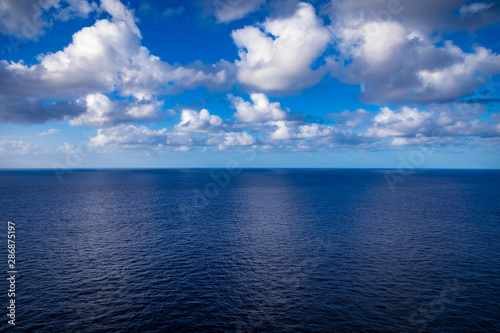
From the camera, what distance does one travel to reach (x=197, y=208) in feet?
382

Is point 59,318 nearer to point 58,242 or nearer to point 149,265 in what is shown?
point 149,265

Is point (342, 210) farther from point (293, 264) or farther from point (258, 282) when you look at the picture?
point (258, 282)

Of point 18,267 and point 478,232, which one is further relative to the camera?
point 478,232

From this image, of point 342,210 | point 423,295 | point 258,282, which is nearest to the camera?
point 423,295

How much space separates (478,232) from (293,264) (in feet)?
197

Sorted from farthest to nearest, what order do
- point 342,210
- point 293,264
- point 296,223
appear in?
point 342,210, point 296,223, point 293,264

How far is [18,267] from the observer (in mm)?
51812

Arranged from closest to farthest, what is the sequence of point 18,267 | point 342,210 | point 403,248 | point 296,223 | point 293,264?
point 18,267 < point 293,264 < point 403,248 < point 296,223 < point 342,210

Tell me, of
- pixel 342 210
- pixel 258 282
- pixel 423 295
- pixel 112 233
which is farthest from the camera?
pixel 342 210

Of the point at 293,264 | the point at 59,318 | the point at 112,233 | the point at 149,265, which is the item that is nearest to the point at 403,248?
the point at 293,264

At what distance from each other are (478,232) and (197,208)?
95920mm

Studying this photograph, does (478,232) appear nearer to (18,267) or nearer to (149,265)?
(149,265)

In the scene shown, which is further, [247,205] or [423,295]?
[247,205]

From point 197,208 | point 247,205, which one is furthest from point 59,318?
point 247,205
